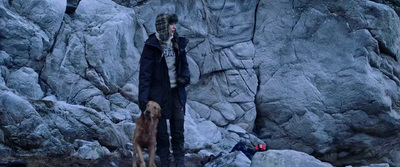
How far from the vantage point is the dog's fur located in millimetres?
6879

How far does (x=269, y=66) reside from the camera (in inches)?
448

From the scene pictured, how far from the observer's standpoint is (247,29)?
37.7 feet

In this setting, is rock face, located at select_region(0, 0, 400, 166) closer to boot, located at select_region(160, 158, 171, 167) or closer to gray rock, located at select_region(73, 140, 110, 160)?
gray rock, located at select_region(73, 140, 110, 160)

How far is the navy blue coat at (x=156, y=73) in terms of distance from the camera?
274 inches

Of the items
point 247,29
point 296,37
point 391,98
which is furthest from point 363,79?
point 247,29

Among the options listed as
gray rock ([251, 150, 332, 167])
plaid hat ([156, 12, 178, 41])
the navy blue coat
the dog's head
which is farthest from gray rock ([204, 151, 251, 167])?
plaid hat ([156, 12, 178, 41])

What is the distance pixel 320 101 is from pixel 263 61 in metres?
1.38

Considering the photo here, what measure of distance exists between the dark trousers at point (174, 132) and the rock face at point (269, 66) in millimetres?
2997

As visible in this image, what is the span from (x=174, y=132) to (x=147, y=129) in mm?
463

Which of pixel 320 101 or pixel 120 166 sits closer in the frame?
pixel 120 166

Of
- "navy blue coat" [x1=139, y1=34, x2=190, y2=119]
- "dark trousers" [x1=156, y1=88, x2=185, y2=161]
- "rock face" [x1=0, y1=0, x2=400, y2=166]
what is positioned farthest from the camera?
"rock face" [x1=0, y1=0, x2=400, y2=166]

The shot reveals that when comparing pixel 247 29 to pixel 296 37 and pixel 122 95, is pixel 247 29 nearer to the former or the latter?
pixel 296 37

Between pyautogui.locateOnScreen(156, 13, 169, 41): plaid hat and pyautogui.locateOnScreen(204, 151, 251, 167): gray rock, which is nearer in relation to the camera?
pyautogui.locateOnScreen(156, 13, 169, 41): plaid hat

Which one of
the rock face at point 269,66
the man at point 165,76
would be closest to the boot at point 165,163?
the man at point 165,76
